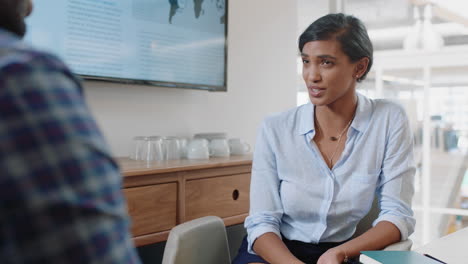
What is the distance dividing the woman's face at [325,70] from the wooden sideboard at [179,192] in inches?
24.8

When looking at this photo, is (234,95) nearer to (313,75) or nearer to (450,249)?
(313,75)

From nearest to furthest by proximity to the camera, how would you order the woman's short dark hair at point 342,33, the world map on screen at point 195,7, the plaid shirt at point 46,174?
the plaid shirt at point 46,174 < the woman's short dark hair at point 342,33 < the world map on screen at point 195,7

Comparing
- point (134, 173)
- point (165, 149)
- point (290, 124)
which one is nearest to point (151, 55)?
point (165, 149)

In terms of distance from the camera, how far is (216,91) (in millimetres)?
2594

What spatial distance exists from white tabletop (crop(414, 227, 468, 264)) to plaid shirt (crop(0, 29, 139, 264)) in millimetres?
913

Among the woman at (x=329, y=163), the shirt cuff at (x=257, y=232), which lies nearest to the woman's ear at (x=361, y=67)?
the woman at (x=329, y=163)

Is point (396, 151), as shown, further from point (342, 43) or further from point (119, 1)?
point (119, 1)

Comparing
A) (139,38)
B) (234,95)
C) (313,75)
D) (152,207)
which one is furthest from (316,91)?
(234,95)

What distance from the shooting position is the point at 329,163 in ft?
5.20

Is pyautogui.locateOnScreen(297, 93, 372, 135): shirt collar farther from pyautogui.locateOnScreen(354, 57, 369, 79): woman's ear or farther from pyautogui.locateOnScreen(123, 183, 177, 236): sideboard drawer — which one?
pyautogui.locateOnScreen(123, 183, 177, 236): sideboard drawer

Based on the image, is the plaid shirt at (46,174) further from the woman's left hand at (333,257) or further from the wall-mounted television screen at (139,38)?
the wall-mounted television screen at (139,38)

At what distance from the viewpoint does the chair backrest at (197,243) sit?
1.24 meters

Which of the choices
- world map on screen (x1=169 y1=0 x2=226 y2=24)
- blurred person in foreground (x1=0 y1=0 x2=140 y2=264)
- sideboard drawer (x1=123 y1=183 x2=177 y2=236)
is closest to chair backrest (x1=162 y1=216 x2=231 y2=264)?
sideboard drawer (x1=123 y1=183 x2=177 y2=236)

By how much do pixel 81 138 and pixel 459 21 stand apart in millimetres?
3972
